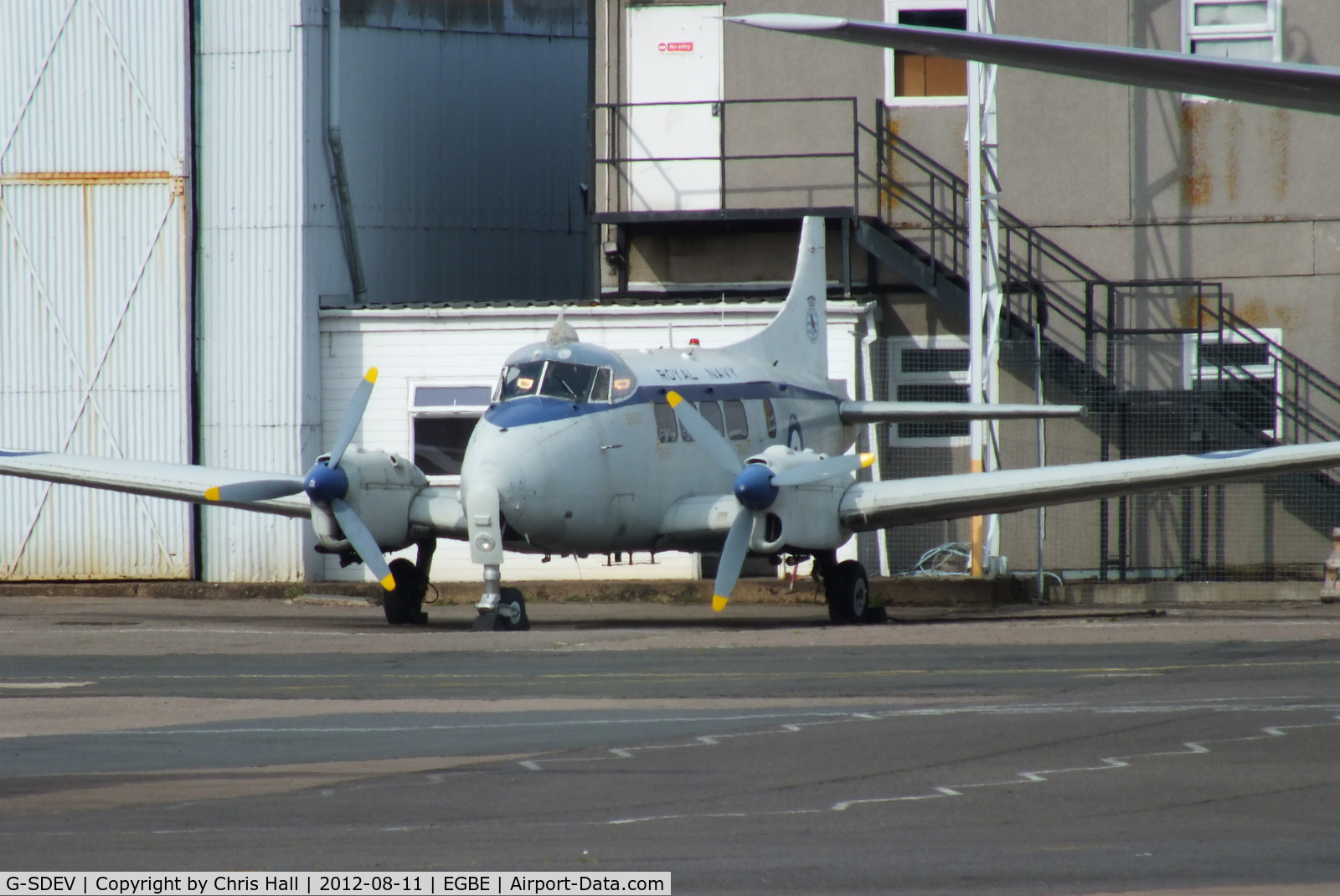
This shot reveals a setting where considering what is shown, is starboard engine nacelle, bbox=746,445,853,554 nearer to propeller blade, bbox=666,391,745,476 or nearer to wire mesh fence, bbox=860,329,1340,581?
propeller blade, bbox=666,391,745,476

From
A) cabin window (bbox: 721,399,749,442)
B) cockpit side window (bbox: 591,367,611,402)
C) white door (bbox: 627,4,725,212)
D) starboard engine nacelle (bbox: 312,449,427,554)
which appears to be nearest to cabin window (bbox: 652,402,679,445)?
cockpit side window (bbox: 591,367,611,402)

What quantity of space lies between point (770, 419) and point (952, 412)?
213 centimetres

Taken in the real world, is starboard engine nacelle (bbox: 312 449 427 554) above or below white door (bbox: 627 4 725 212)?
below

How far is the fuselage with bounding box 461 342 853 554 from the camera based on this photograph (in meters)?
16.8

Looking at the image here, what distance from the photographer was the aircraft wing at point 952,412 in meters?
19.5

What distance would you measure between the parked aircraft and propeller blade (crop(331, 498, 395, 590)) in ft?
0.06

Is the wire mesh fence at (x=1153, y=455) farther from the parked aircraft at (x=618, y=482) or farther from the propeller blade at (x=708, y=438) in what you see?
the propeller blade at (x=708, y=438)

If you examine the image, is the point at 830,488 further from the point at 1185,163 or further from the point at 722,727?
the point at 1185,163

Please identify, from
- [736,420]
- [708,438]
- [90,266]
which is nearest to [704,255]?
[736,420]

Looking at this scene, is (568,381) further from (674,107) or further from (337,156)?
(674,107)

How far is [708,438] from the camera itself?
18.2 meters

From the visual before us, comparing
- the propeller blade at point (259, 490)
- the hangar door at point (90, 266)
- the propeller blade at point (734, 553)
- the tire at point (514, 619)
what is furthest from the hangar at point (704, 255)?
the tire at point (514, 619)

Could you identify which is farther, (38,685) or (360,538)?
(360,538)

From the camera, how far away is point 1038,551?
72.1 feet
